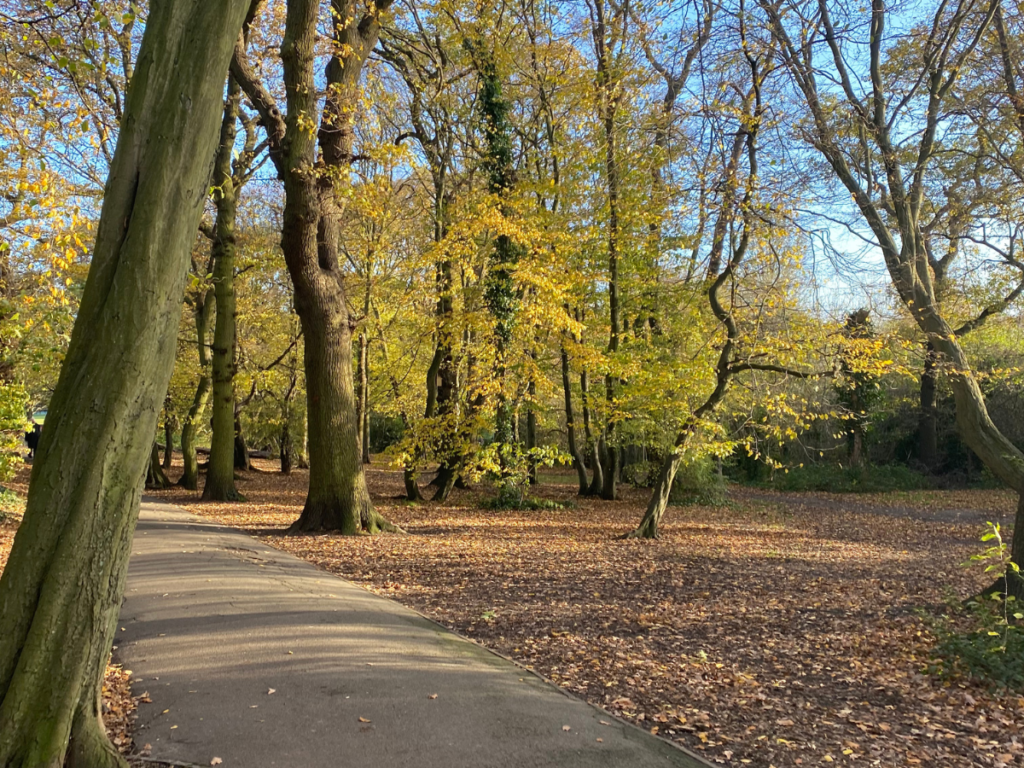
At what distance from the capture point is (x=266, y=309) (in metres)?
25.6

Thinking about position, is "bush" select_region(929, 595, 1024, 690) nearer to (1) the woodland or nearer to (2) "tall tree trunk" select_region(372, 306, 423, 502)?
(1) the woodland

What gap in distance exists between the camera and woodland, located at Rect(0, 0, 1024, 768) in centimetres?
328

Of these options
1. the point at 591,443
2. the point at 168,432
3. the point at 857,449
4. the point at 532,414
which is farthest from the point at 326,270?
the point at 857,449

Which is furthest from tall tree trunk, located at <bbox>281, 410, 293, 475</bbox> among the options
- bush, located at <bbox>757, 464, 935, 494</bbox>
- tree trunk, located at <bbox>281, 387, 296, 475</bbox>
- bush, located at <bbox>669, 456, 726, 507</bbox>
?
bush, located at <bbox>757, 464, 935, 494</bbox>

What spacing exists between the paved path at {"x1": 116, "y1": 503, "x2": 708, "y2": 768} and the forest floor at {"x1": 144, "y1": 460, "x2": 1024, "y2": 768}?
1.47ft

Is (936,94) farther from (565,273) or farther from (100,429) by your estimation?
(100,429)

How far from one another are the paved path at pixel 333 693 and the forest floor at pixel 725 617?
1.47ft

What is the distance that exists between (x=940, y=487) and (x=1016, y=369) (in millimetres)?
6287

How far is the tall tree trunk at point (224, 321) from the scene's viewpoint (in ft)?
54.5

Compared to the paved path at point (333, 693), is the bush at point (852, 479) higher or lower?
higher

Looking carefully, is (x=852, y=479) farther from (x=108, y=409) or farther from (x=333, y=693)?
(x=108, y=409)

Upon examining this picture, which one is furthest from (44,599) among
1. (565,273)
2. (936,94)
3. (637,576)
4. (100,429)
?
(565,273)

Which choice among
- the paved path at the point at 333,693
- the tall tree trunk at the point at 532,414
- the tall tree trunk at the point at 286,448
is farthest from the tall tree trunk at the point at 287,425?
the paved path at the point at 333,693

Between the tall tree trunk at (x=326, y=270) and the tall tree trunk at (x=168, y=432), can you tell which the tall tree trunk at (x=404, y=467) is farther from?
the tall tree trunk at (x=168, y=432)
